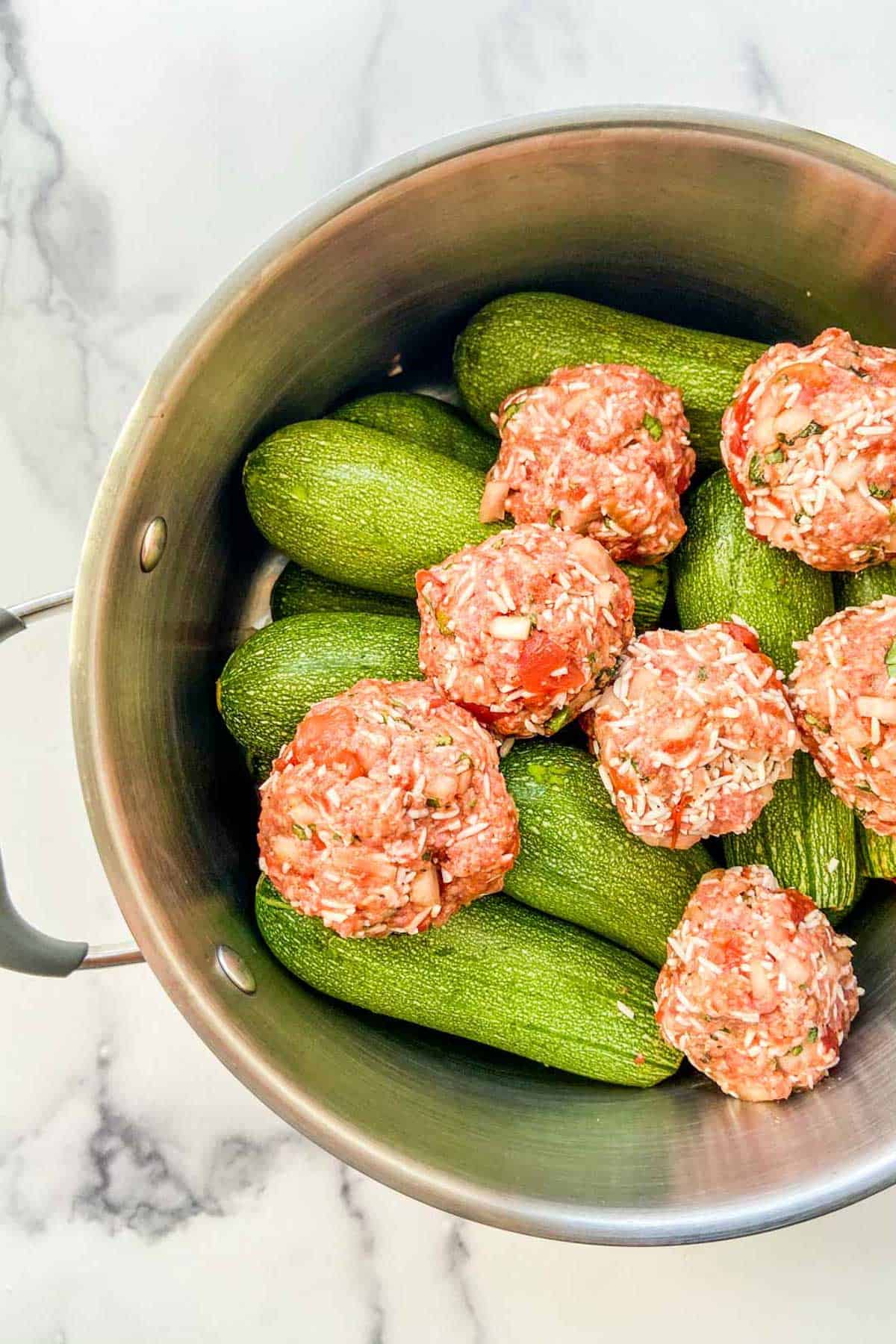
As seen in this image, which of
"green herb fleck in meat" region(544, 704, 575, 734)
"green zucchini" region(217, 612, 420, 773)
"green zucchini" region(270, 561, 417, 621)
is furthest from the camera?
"green zucchini" region(270, 561, 417, 621)

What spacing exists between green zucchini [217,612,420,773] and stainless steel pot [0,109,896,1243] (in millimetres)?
91

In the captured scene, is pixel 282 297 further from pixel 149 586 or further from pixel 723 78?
pixel 723 78

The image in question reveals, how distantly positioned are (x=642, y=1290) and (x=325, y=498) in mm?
1296

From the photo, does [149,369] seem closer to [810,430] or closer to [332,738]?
[332,738]

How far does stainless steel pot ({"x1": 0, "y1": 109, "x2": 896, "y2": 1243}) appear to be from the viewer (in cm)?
127

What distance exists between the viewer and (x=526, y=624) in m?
1.27

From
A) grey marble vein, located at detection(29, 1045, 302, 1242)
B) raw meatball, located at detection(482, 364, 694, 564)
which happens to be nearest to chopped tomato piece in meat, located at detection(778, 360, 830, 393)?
raw meatball, located at detection(482, 364, 694, 564)

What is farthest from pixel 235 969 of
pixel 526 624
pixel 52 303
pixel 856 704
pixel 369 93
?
pixel 369 93

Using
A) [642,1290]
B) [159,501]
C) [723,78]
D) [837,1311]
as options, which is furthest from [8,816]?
[723,78]

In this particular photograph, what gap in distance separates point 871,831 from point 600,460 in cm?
60

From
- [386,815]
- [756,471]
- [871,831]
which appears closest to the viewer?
[386,815]

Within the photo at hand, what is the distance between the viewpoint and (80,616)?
4.14ft

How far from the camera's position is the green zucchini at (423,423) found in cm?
161

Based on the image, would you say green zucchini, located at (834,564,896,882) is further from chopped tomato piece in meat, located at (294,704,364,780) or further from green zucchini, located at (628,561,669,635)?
chopped tomato piece in meat, located at (294,704,364,780)
